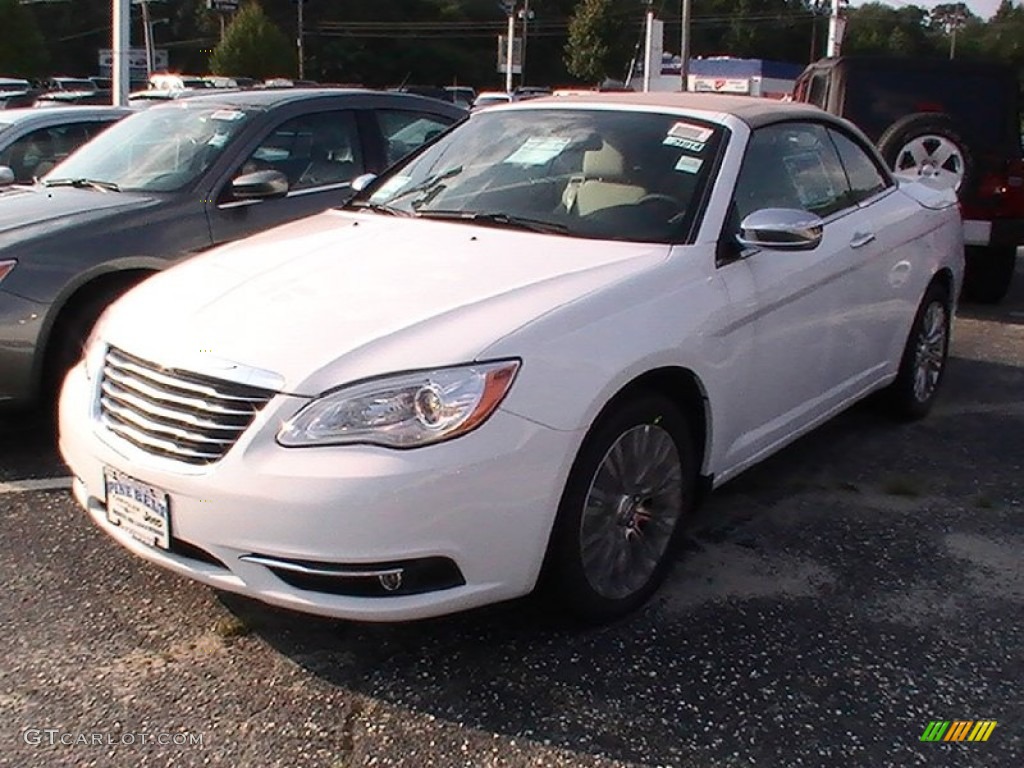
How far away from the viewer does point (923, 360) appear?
562 centimetres

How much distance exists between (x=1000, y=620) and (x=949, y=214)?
2798 mm

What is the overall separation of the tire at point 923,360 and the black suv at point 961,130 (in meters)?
2.53

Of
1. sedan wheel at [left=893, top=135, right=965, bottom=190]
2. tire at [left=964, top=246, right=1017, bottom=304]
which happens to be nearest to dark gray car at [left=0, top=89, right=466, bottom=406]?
sedan wheel at [left=893, top=135, right=965, bottom=190]

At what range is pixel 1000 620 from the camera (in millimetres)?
3607

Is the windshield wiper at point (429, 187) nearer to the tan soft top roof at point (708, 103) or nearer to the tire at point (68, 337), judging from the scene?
the tan soft top roof at point (708, 103)

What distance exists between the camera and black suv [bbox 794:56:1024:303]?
8141 millimetres

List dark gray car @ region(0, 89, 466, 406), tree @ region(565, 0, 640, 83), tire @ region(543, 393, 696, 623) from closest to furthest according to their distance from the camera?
tire @ region(543, 393, 696, 623), dark gray car @ region(0, 89, 466, 406), tree @ region(565, 0, 640, 83)

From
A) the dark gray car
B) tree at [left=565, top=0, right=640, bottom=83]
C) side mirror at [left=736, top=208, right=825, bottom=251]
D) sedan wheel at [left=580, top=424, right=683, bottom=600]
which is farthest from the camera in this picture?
tree at [left=565, top=0, right=640, bottom=83]

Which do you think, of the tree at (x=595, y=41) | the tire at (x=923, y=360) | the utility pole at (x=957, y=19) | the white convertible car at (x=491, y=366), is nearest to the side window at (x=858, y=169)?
the white convertible car at (x=491, y=366)

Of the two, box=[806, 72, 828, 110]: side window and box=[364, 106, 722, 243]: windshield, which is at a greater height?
box=[806, 72, 828, 110]: side window

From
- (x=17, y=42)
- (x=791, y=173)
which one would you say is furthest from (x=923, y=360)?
(x=17, y=42)

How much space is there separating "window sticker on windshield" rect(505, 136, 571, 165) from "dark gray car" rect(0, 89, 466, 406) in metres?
1.85

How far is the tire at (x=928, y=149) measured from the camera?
8.02 m

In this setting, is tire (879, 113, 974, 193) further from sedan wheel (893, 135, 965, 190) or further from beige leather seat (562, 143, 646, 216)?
beige leather seat (562, 143, 646, 216)
